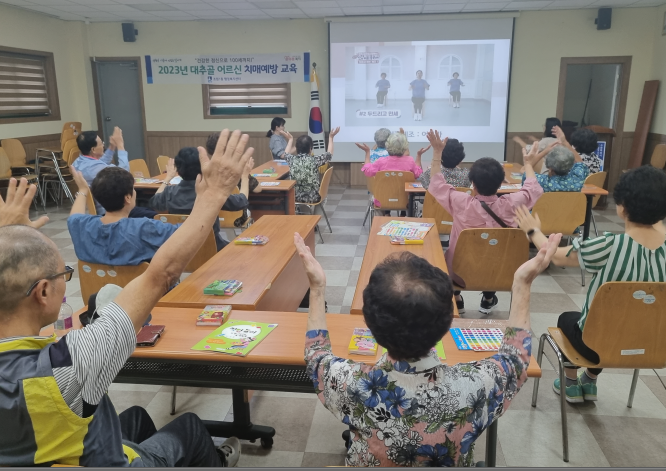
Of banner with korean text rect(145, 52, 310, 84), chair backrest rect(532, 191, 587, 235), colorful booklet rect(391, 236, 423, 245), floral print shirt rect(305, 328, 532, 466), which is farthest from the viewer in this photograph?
banner with korean text rect(145, 52, 310, 84)

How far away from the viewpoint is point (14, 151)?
24.0 ft

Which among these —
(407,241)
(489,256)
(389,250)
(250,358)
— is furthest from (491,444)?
(489,256)

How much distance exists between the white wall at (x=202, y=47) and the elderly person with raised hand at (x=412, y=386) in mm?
8092

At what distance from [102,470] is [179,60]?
9275 millimetres

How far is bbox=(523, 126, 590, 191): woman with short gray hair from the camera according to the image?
4332mm

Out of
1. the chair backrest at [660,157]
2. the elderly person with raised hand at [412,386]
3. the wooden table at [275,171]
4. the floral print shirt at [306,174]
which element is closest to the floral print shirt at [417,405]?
the elderly person with raised hand at [412,386]

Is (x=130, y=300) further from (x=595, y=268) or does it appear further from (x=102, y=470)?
(x=595, y=268)

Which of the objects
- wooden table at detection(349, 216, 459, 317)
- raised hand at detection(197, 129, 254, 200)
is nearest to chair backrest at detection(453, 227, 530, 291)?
wooden table at detection(349, 216, 459, 317)

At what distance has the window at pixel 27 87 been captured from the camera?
24.7 ft

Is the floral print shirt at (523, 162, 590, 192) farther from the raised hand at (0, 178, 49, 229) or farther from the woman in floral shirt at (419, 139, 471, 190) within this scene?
the raised hand at (0, 178, 49, 229)

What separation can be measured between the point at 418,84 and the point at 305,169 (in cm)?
391

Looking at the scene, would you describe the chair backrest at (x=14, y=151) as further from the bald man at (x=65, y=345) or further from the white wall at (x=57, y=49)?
the bald man at (x=65, y=345)

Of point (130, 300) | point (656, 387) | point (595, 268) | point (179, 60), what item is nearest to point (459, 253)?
point (595, 268)

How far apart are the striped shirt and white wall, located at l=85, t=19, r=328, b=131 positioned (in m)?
7.18
